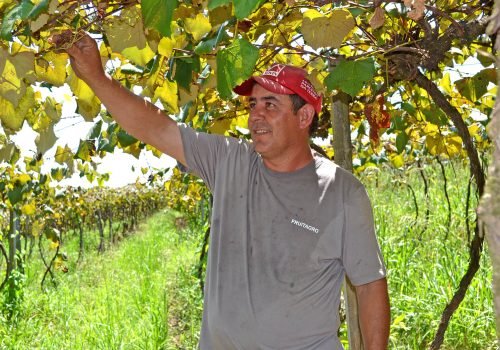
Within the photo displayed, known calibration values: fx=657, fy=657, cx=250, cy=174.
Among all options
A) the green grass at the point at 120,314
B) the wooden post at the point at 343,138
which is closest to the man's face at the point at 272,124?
the wooden post at the point at 343,138

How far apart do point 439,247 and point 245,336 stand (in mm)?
4330

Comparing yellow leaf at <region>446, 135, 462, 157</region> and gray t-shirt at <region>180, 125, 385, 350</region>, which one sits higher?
yellow leaf at <region>446, 135, 462, 157</region>

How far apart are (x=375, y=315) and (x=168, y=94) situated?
83cm

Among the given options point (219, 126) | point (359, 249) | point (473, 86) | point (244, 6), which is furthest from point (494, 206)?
point (219, 126)

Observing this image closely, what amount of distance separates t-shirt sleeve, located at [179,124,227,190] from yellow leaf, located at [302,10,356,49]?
513 mm

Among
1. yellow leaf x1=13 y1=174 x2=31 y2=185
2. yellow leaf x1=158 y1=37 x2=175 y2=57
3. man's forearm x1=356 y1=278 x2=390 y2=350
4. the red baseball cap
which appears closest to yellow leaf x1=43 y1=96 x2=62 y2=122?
yellow leaf x1=158 y1=37 x2=175 y2=57

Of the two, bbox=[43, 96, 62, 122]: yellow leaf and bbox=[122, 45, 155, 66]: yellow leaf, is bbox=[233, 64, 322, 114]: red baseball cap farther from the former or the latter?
bbox=[43, 96, 62, 122]: yellow leaf

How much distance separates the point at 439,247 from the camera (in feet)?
18.7

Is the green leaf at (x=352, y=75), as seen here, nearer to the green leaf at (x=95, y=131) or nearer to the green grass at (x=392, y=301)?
the green leaf at (x=95, y=131)

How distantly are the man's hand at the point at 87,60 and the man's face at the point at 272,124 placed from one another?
1.49 feet

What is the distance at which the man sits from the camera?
173 centimetres

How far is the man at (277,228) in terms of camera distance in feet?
5.69

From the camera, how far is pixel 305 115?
195 centimetres

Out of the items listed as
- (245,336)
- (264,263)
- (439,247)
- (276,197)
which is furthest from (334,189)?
(439,247)
